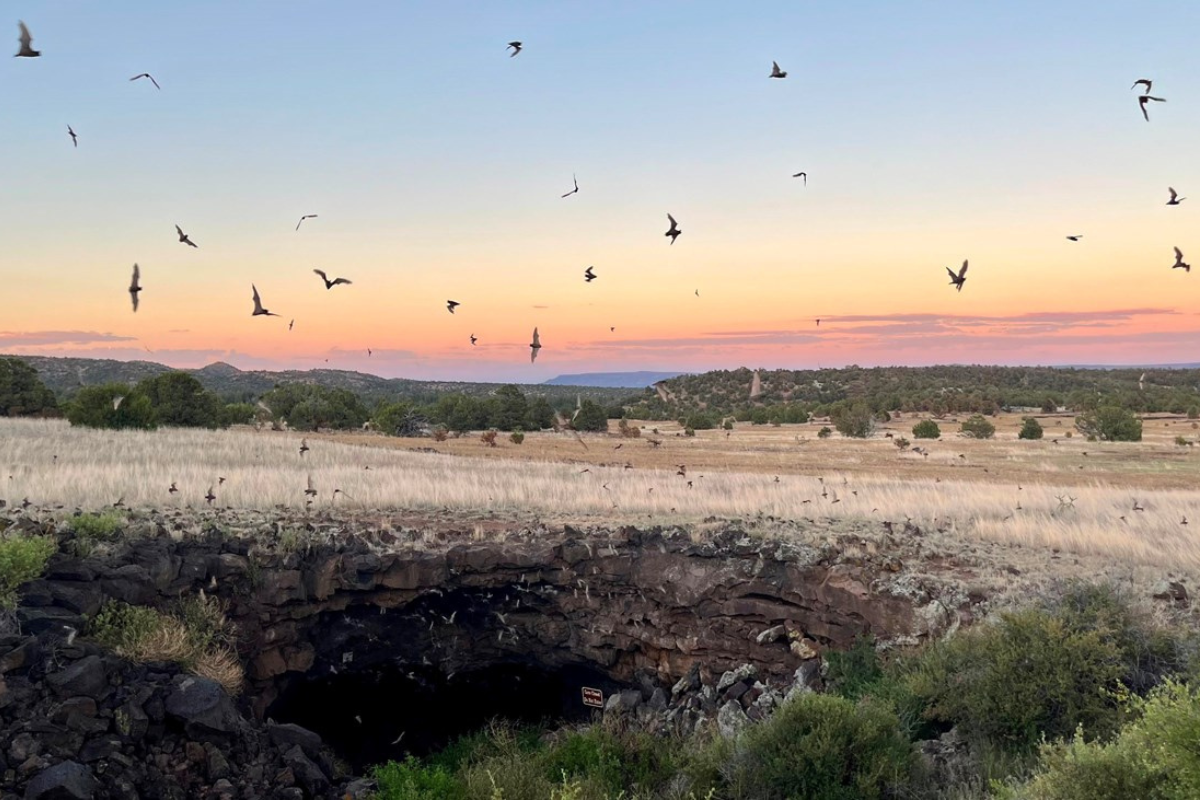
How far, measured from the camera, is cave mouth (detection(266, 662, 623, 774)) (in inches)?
464

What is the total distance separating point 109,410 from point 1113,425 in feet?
151

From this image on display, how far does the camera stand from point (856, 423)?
4572 cm

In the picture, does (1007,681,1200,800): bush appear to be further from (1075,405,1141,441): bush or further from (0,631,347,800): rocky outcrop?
(1075,405,1141,441): bush

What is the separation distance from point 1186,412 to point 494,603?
210ft

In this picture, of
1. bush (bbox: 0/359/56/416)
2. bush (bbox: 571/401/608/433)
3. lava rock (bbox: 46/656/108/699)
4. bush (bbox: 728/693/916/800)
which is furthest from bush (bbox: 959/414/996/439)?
bush (bbox: 0/359/56/416)

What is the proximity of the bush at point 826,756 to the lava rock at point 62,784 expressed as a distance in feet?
18.6

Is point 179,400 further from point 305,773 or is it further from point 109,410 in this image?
point 305,773

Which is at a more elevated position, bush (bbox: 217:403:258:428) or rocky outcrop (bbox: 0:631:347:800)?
bush (bbox: 217:403:258:428)

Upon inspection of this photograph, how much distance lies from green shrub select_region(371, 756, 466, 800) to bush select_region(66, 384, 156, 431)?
23973 mm

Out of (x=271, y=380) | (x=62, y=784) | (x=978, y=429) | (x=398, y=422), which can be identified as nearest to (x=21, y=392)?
(x=398, y=422)

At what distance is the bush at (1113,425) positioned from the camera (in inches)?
1555

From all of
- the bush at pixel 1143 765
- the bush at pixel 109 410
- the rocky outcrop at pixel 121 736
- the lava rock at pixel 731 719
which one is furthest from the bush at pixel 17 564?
the bush at pixel 109 410

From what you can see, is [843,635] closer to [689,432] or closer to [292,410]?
[689,432]

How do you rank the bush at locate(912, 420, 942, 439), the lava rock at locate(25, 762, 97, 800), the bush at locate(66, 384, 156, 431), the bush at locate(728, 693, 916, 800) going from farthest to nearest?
the bush at locate(912, 420, 942, 439), the bush at locate(66, 384, 156, 431), the bush at locate(728, 693, 916, 800), the lava rock at locate(25, 762, 97, 800)
